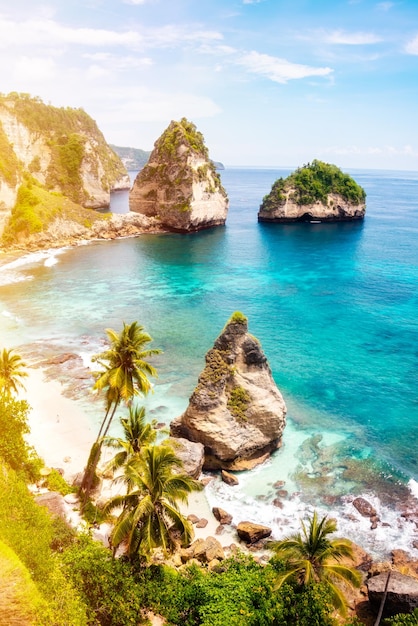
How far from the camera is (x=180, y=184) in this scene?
12562cm

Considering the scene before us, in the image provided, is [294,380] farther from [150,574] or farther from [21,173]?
[21,173]

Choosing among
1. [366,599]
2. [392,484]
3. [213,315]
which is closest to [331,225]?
[213,315]

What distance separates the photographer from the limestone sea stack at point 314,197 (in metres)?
148

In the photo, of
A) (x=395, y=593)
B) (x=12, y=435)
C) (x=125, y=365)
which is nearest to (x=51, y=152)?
(x=12, y=435)

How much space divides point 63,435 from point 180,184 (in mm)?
98098

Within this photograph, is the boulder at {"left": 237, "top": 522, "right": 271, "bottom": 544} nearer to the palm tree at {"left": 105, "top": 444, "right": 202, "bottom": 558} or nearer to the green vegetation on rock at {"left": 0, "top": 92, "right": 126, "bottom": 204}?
the palm tree at {"left": 105, "top": 444, "right": 202, "bottom": 558}

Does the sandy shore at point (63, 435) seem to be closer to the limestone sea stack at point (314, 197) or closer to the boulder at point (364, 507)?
the boulder at point (364, 507)

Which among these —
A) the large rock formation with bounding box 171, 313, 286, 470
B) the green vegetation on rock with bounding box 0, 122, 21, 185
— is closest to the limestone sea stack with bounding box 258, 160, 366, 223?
the green vegetation on rock with bounding box 0, 122, 21, 185

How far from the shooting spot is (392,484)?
3528 cm

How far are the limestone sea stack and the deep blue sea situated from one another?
2245 centimetres

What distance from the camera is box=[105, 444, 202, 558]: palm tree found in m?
21.9

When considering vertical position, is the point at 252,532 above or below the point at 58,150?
below

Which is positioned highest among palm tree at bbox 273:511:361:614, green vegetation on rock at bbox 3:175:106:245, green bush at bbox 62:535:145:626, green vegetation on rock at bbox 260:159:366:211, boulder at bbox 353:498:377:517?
green vegetation on rock at bbox 260:159:366:211

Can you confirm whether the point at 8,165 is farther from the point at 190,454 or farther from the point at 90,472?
the point at 190,454
